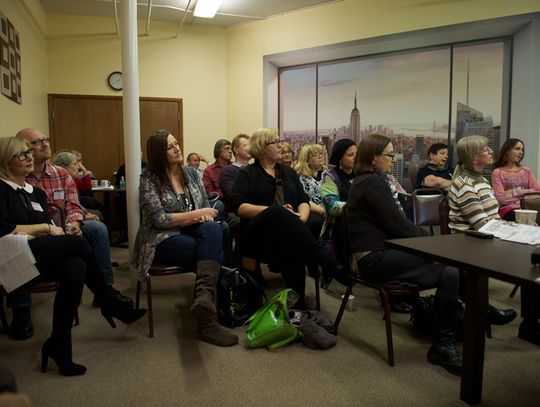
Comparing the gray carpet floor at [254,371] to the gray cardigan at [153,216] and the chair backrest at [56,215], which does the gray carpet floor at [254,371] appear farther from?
the chair backrest at [56,215]

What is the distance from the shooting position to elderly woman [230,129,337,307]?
268 cm

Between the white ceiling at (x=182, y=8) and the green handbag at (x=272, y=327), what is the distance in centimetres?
435

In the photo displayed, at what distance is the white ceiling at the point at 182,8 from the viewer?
5562 millimetres

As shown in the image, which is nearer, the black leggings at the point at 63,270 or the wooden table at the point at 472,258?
the wooden table at the point at 472,258

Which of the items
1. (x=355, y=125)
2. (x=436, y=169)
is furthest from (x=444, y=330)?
(x=355, y=125)

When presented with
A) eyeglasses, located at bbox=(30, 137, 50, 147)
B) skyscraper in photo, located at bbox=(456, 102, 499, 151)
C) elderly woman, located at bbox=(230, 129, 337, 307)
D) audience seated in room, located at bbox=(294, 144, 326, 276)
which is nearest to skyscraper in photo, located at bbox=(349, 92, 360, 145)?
skyscraper in photo, located at bbox=(456, 102, 499, 151)

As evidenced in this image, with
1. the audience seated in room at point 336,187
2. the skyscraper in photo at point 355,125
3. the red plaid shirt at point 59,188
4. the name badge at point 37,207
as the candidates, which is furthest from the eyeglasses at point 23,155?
the skyscraper in photo at point 355,125

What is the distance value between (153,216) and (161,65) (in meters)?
4.42

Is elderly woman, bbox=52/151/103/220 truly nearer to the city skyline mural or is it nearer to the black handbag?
the black handbag

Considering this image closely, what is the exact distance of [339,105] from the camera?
19.9 ft

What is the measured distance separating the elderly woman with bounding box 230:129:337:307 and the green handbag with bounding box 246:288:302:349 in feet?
1.03

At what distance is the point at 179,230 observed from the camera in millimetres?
2732

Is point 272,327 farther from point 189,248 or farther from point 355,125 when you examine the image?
point 355,125

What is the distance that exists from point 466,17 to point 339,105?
1.91 meters
